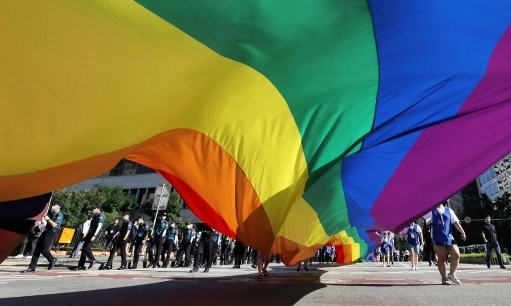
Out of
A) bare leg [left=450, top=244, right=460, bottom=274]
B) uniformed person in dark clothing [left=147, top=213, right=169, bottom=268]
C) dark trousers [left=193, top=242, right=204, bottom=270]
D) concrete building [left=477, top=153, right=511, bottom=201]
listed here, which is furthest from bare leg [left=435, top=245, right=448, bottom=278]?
concrete building [left=477, top=153, right=511, bottom=201]

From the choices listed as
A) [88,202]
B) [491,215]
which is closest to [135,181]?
[88,202]

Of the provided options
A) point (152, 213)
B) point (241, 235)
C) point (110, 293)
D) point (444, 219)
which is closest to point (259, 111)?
point (241, 235)

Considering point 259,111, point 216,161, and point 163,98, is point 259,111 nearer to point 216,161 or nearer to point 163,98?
point 216,161

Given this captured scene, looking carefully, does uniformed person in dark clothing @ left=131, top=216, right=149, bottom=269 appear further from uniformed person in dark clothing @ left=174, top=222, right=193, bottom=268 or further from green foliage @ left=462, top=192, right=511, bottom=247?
green foliage @ left=462, top=192, right=511, bottom=247

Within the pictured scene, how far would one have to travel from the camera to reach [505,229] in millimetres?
46125

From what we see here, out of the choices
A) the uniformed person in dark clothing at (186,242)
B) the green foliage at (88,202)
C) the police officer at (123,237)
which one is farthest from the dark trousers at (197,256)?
the green foliage at (88,202)

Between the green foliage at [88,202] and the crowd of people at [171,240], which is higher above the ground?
the green foliage at [88,202]

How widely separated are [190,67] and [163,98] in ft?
0.97

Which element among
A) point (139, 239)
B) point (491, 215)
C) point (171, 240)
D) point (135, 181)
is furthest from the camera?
point (135, 181)

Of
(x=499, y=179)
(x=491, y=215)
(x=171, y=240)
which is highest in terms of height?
(x=499, y=179)

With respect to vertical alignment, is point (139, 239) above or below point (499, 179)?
below

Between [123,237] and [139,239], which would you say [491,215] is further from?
[123,237]

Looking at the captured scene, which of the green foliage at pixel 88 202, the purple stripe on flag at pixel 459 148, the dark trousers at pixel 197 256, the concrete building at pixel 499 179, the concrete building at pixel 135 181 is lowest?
the dark trousers at pixel 197 256

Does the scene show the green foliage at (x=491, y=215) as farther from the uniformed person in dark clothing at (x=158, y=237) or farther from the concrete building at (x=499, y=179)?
the uniformed person in dark clothing at (x=158, y=237)
